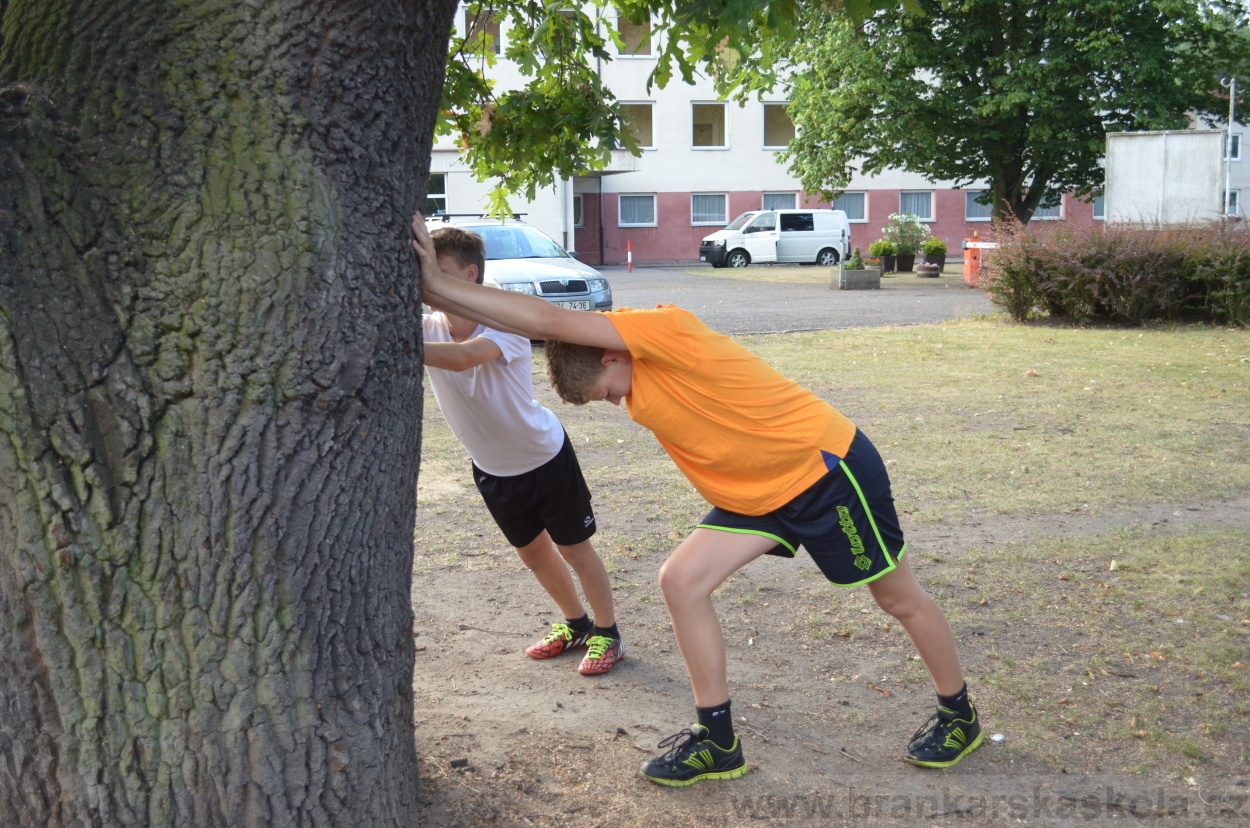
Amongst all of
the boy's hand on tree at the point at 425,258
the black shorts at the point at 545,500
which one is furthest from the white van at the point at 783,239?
the boy's hand on tree at the point at 425,258

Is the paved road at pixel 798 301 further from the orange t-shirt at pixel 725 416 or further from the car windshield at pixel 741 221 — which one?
the orange t-shirt at pixel 725 416

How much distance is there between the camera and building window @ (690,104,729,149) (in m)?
43.5

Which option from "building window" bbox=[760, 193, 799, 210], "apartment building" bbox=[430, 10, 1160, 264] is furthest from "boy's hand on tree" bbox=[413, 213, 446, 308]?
"building window" bbox=[760, 193, 799, 210]

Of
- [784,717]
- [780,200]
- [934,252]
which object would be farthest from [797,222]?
[784,717]

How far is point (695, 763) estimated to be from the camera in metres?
3.45

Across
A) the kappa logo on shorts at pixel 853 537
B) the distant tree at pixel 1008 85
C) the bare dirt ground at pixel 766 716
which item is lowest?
the bare dirt ground at pixel 766 716

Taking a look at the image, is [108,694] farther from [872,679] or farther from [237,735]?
[872,679]

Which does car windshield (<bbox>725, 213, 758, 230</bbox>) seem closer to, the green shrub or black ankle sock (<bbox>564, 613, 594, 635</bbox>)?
the green shrub

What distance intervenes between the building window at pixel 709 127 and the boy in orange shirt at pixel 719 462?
41196 mm

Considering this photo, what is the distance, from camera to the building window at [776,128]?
4366cm

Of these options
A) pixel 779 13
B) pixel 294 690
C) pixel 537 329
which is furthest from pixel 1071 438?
pixel 294 690

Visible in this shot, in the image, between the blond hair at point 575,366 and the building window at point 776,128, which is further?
the building window at point 776,128

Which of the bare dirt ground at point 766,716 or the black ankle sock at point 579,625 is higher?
the black ankle sock at point 579,625

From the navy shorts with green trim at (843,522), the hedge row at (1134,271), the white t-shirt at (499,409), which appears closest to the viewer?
the navy shorts with green trim at (843,522)
